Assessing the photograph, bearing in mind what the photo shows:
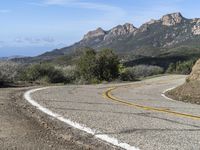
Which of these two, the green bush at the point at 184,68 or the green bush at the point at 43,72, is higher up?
the green bush at the point at 43,72

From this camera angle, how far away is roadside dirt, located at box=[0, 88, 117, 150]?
285 inches

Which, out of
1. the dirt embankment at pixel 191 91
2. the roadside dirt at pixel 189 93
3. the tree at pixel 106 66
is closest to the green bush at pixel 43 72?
the tree at pixel 106 66

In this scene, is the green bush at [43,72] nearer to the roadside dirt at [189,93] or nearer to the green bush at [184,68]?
the roadside dirt at [189,93]

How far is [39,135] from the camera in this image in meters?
8.11

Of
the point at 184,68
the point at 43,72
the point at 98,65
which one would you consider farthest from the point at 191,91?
the point at 184,68

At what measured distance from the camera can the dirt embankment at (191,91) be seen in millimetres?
19091

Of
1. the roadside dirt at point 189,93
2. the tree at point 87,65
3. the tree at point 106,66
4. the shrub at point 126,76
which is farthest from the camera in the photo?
the tree at point 106,66

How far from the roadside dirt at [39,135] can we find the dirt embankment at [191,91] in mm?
9496

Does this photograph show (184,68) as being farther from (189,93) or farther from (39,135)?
(39,135)

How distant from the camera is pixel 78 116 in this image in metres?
10.5

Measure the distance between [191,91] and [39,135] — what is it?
42.9ft

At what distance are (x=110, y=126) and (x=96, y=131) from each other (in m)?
0.70

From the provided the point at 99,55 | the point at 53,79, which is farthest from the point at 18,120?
the point at 99,55

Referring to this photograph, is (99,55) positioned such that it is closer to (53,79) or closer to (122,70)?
(122,70)
